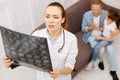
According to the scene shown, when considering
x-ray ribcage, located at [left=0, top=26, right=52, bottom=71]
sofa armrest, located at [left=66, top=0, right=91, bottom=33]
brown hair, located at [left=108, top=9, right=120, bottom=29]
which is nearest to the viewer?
x-ray ribcage, located at [left=0, top=26, right=52, bottom=71]

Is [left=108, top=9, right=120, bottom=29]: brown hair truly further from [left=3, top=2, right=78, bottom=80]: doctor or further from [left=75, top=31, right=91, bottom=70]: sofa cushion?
[left=3, top=2, right=78, bottom=80]: doctor

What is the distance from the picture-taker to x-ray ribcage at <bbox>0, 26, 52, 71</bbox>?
172 centimetres

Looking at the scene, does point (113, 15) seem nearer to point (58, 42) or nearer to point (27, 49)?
point (58, 42)

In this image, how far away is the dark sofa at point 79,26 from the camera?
9.34ft

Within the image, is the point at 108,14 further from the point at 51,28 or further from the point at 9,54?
the point at 9,54

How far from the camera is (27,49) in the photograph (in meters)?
1.79

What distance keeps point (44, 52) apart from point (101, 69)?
154 cm

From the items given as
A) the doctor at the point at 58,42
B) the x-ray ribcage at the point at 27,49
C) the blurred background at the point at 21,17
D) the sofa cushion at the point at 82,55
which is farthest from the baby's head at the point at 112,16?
the x-ray ribcage at the point at 27,49

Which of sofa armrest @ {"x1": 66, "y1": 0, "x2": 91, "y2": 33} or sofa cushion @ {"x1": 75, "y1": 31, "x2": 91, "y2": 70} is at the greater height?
sofa armrest @ {"x1": 66, "y1": 0, "x2": 91, "y2": 33}

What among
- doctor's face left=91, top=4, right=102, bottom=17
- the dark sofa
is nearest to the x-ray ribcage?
the dark sofa

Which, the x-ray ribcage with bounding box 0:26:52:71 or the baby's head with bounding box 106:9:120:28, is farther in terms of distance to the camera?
the baby's head with bounding box 106:9:120:28

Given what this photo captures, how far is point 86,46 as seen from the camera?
9.84 ft

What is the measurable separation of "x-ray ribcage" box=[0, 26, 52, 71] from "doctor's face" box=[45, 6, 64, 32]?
0.64 ft

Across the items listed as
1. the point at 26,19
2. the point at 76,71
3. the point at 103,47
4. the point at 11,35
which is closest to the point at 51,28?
the point at 11,35
